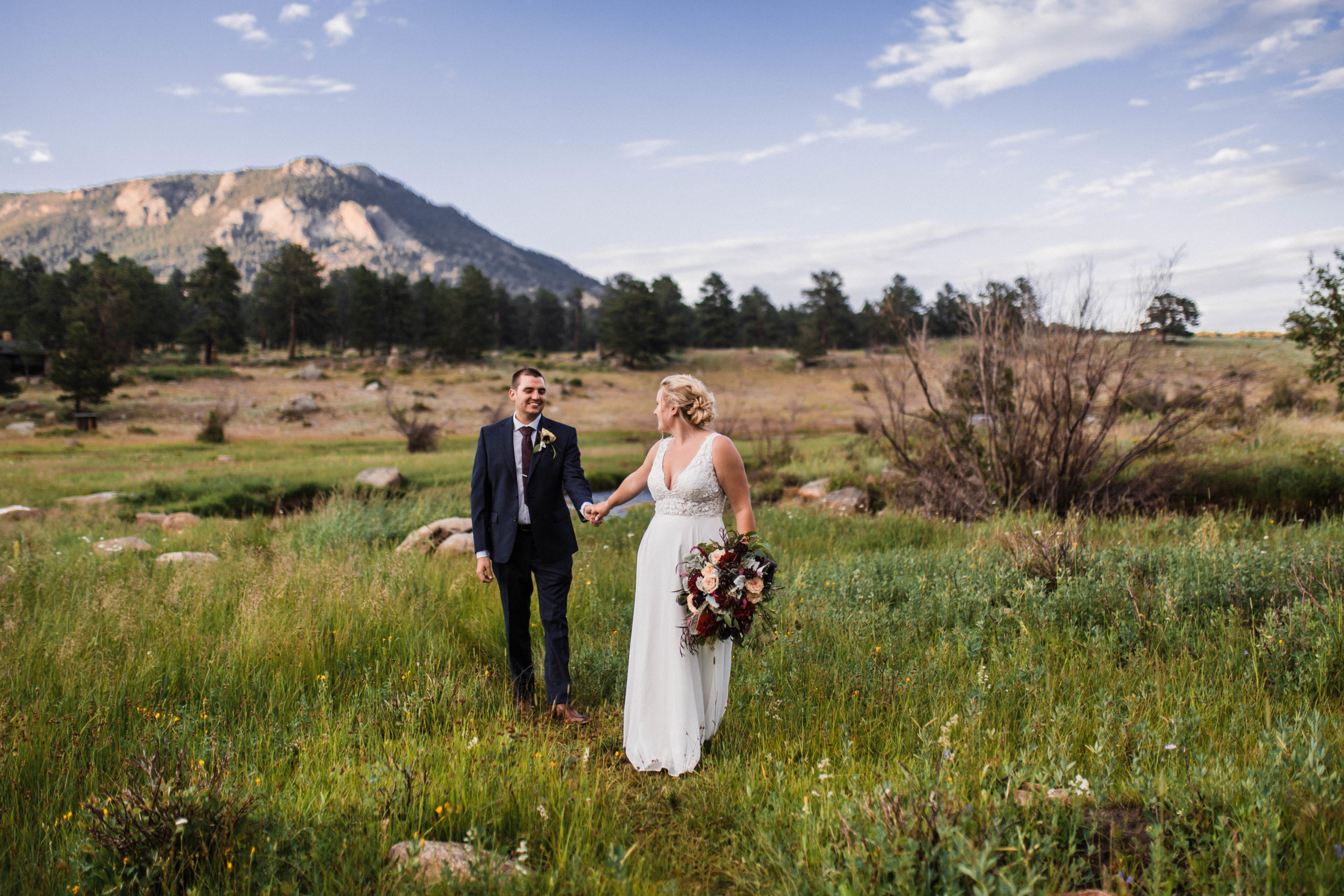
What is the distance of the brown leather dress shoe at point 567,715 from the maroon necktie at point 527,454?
1.50 meters

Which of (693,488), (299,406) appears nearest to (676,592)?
(693,488)

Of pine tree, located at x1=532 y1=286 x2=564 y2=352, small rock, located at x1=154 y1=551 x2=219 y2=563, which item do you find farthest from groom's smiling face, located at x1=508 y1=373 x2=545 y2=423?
pine tree, located at x1=532 y1=286 x2=564 y2=352

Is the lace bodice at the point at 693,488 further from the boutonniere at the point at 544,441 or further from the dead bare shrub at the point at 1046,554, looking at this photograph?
the dead bare shrub at the point at 1046,554

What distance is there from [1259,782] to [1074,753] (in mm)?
895

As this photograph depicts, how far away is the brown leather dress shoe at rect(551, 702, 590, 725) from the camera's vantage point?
4773 mm

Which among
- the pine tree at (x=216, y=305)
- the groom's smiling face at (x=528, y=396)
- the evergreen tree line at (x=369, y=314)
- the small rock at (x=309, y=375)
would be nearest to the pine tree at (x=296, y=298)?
the evergreen tree line at (x=369, y=314)

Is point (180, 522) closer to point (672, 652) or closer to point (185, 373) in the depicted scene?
point (672, 652)

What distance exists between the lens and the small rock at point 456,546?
9430 millimetres

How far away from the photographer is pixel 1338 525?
9.49 metres

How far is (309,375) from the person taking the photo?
175 feet

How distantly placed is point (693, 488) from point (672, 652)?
1.01 meters

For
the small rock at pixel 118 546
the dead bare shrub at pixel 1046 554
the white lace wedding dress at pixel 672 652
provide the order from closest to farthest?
the white lace wedding dress at pixel 672 652 → the dead bare shrub at pixel 1046 554 → the small rock at pixel 118 546

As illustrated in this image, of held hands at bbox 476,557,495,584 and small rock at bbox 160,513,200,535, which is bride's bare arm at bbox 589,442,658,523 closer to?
held hands at bbox 476,557,495,584

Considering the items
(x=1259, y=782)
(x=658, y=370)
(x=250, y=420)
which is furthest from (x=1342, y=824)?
(x=658, y=370)
